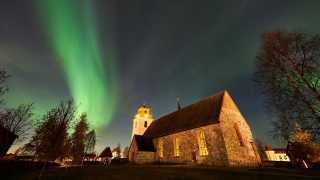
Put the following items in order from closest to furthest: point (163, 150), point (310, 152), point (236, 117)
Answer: point (236, 117)
point (310, 152)
point (163, 150)

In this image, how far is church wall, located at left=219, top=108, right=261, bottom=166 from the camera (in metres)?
23.4

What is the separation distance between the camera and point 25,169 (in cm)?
2030

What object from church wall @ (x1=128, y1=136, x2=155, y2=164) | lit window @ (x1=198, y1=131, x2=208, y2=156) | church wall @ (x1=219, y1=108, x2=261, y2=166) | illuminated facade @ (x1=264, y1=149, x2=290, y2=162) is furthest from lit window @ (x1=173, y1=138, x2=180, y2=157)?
illuminated facade @ (x1=264, y1=149, x2=290, y2=162)

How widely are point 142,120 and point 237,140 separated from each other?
116 ft

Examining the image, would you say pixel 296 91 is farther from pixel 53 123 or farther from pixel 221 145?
pixel 53 123

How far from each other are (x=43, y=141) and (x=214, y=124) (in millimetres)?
21691

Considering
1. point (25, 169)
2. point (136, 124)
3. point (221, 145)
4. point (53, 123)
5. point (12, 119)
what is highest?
point (136, 124)

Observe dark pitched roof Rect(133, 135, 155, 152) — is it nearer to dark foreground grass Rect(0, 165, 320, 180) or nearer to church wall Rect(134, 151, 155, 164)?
church wall Rect(134, 151, 155, 164)

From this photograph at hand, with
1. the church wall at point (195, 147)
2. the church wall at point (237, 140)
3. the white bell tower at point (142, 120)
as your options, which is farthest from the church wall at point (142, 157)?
the church wall at point (237, 140)

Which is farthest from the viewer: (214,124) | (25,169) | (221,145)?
(214,124)

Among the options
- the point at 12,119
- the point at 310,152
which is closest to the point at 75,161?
the point at 12,119

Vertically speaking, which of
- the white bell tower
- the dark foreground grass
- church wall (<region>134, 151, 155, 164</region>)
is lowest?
the dark foreground grass

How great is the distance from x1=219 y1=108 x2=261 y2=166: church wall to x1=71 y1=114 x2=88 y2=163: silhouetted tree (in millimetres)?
30485

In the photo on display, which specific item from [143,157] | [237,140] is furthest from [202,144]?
[143,157]
